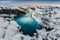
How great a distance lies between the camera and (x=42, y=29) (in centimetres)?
90

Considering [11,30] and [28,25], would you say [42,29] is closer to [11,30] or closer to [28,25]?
[28,25]

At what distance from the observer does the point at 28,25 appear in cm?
89

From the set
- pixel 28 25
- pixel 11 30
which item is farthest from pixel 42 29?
pixel 11 30

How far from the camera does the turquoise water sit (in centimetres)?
88

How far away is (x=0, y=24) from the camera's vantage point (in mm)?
900

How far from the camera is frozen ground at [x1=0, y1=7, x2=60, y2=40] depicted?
84 centimetres

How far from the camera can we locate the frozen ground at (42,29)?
840 mm

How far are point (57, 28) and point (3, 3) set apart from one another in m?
0.43

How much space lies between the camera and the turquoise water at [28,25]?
880mm

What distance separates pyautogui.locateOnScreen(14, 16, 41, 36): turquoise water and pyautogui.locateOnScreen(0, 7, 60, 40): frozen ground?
29 millimetres

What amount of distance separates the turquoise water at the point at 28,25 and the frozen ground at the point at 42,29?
3 cm

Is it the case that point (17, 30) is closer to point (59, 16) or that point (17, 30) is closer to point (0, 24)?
point (0, 24)

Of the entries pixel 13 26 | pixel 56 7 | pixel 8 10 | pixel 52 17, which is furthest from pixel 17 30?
pixel 56 7

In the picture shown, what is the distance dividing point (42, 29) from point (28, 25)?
0.10 meters
